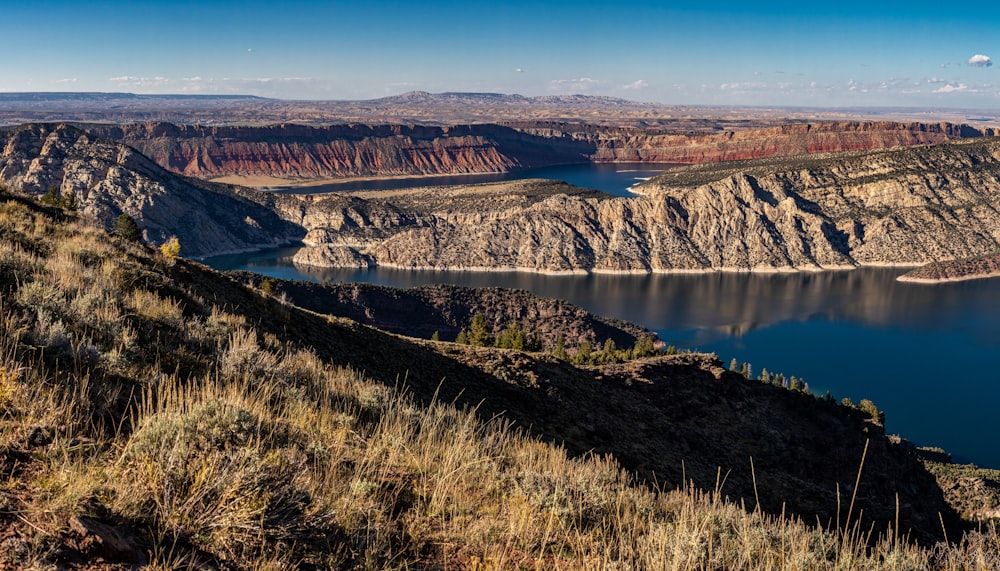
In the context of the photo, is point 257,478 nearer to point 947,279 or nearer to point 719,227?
point 719,227

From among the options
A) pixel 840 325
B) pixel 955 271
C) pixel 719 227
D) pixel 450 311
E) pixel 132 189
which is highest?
pixel 132 189

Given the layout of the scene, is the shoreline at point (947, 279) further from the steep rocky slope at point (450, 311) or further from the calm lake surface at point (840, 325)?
the steep rocky slope at point (450, 311)

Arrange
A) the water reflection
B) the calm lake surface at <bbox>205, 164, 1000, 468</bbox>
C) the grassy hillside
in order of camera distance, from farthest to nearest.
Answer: the water reflection
the calm lake surface at <bbox>205, 164, 1000, 468</bbox>
the grassy hillside

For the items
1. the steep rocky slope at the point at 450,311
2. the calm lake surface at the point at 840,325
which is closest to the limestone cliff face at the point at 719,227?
the calm lake surface at the point at 840,325

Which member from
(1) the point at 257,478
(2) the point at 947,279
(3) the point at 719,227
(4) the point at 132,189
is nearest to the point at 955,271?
(2) the point at 947,279

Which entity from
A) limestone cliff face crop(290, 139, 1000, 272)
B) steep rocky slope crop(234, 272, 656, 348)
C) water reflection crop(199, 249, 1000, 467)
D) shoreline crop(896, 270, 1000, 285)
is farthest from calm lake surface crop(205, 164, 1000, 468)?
steep rocky slope crop(234, 272, 656, 348)

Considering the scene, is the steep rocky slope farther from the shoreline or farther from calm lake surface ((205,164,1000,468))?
the shoreline
